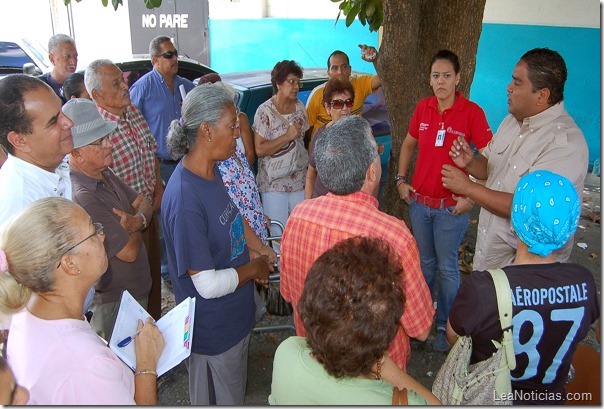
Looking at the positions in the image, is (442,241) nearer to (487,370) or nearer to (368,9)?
(487,370)

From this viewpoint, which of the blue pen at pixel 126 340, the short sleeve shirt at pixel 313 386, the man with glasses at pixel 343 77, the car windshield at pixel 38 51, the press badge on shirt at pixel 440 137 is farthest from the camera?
the car windshield at pixel 38 51

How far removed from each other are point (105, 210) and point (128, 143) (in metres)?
1.10

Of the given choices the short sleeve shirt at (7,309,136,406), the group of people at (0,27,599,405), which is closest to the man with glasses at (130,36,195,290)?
the group of people at (0,27,599,405)

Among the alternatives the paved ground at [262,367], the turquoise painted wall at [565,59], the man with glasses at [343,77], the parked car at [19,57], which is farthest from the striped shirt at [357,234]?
the parked car at [19,57]

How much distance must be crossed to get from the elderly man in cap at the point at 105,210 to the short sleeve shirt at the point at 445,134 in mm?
2035

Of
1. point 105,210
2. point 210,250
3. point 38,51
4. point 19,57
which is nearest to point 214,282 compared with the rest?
point 210,250

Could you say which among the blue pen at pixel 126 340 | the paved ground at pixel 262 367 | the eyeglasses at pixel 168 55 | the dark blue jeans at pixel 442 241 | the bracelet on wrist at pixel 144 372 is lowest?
the paved ground at pixel 262 367

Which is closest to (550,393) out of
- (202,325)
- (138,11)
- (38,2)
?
(202,325)

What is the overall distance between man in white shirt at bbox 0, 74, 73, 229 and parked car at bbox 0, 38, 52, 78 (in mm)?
6574

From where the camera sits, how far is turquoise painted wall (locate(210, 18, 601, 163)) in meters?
7.47

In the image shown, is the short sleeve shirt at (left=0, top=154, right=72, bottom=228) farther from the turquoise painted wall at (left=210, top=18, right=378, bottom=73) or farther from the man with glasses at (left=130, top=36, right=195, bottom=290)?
the turquoise painted wall at (left=210, top=18, right=378, bottom=73)

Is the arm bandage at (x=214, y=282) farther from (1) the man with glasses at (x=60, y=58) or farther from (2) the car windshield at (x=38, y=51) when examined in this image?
(2) the car windshield at (x=38, y=51)

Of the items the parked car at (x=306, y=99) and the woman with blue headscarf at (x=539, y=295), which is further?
the parked car at (x=306, y=99)

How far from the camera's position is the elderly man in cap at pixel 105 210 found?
2605 mm
